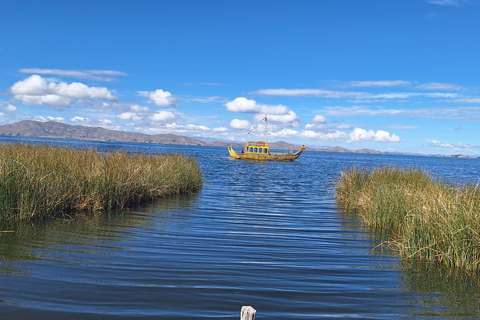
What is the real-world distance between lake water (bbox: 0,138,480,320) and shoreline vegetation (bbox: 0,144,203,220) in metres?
0.69

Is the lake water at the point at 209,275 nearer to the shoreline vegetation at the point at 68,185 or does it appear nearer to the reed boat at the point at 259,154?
the shoreline vegetation at the point at 68,185

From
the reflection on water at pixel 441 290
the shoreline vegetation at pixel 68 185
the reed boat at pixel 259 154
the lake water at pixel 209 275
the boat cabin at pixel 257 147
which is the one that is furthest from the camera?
the boat cabin at pixel 257 147

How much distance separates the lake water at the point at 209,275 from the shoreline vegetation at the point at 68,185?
27.1 inches

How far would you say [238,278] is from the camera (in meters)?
6.72

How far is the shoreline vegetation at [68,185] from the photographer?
10.2 m

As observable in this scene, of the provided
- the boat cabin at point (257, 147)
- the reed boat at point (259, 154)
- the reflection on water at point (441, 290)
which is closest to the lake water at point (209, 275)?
the reflection on water at point (441, 290)

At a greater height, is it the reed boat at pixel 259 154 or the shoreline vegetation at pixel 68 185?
the reed boat at pixel 259 154

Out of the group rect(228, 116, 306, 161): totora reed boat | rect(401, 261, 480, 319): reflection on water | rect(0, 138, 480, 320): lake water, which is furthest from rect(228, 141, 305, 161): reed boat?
rect(401, 261, 480, 319): reflection on water

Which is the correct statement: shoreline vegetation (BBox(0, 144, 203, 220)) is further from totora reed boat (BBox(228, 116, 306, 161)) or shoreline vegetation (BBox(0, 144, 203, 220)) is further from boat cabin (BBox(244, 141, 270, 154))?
boat cabin (BBox(244, 141, 270, 154))

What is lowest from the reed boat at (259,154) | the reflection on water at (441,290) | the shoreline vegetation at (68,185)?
the reflection on water at (441,290)

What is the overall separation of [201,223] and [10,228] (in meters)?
4.79

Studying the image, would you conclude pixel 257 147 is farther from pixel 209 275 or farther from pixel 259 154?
pixel 209 275

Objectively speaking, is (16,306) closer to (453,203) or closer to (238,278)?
(238,278)

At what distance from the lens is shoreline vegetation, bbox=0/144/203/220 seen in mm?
10180
